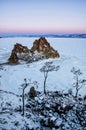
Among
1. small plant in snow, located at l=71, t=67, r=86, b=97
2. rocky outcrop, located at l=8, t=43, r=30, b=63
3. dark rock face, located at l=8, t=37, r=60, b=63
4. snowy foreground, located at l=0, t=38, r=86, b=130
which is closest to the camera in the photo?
snowy foreground, located at l=0, t=38, r=86, b=130

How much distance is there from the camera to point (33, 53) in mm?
78438

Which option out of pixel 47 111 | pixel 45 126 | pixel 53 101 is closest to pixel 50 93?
pixel 53 101

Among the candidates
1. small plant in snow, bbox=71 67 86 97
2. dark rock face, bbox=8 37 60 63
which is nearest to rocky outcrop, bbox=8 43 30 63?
dark rock face, bbox=8 37 60 63

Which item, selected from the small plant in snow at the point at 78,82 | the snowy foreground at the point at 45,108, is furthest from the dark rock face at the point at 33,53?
the small plant in snow at the point at 78,82

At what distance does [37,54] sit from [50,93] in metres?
39.7

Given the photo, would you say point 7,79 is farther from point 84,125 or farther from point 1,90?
point 84,125

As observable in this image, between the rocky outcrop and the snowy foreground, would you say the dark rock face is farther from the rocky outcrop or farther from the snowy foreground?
the snowy foreground

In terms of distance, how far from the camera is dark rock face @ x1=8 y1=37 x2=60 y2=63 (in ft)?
236

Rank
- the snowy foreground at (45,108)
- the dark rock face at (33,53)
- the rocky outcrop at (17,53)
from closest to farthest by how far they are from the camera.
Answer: the snowy foreground at (45,108) → the rocky outcrop at (17,53) → the dark rock face at (33,53)

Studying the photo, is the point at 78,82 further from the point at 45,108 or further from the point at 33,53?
the point at 33,53

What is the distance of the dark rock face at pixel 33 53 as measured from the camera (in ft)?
236

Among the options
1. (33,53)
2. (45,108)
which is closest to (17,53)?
(33,53)

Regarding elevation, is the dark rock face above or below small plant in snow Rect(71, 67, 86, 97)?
above

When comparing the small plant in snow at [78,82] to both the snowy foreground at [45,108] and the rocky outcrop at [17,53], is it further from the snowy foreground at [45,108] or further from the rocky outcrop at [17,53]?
the rocky outcrop at [17,53]
